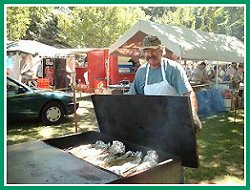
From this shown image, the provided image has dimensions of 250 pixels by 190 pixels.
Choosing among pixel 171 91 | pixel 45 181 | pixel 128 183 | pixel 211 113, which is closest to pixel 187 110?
pixel 171 91

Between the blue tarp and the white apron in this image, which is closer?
the white apron

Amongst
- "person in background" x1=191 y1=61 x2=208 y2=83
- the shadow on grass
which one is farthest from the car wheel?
"person in background" x1=191 y1=61 x2=208 y2=83

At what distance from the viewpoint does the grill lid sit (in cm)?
166

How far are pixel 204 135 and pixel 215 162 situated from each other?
912 millimetres

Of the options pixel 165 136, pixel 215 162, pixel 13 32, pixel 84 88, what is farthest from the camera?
pixel 84 88

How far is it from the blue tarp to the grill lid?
3.23 metres

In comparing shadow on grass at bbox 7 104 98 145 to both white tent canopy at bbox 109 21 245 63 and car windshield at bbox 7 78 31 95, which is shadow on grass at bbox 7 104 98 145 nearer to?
car windshield at bbox 7 78 31 95

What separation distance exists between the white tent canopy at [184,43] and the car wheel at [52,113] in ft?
3.47

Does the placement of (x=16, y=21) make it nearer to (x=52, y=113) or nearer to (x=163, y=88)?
(x=163, y=88)

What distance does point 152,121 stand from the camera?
1870 millimetres

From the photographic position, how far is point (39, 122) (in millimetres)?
2619

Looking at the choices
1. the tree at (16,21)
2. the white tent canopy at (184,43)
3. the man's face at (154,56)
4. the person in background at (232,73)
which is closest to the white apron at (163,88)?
the man's face at (154,56)

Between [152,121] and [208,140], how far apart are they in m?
2.01

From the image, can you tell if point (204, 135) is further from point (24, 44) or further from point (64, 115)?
point (24, 44)
